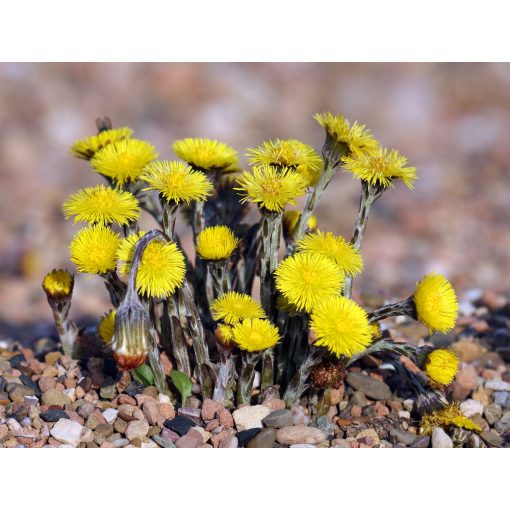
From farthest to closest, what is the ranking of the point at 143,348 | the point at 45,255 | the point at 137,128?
the point at 137,128 → the point at 45,255 → the point at 143,348

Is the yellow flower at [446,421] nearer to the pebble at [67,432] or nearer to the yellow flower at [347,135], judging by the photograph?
the yellow flower at [347,135]

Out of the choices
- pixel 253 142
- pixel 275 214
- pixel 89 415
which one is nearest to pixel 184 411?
pixel 89 415

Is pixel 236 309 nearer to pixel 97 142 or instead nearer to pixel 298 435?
pixel 298 435

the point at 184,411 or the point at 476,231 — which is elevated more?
the point at 476,231

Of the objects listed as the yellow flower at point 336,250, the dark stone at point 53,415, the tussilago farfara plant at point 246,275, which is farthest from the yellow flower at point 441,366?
the dark stone at point 53,415

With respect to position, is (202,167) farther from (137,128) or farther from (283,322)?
(137,128)

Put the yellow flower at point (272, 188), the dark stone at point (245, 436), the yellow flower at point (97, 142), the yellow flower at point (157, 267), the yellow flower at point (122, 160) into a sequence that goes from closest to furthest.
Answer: the yellow flower at point (157, 267) → the yellow flower at point (272, 188) → the dark stone at point (245, 436) → the yellow flower at point (122, 160) → the yellow flower at point (97, 142)
